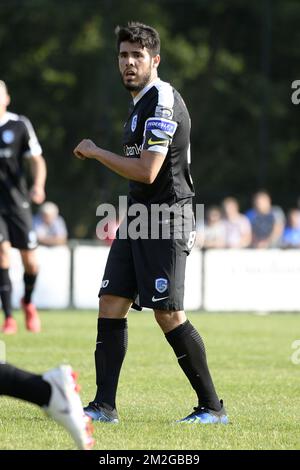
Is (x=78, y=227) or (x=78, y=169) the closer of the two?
(x=78, y=227)

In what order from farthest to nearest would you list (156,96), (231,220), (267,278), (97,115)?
(97,115), (231,220), (267,278), (156,96)

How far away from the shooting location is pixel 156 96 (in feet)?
20.4

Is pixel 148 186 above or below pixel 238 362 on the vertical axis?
above

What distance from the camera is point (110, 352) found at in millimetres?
6477

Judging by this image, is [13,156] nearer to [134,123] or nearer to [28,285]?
[28,285]

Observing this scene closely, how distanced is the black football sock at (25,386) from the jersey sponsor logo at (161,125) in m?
1.73

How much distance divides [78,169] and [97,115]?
93.4 inches

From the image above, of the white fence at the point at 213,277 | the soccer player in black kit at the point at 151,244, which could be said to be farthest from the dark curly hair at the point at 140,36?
the white fence at the point at 213,277

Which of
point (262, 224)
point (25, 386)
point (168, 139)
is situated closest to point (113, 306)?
point (168, 139)

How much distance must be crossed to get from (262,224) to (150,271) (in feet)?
39.7

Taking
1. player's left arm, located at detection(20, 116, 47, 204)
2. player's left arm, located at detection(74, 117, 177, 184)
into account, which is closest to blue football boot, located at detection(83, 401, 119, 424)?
player's left arm, located at detection(74, 117, 177, 184)

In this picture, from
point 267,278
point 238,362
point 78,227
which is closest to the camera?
point 238,362
